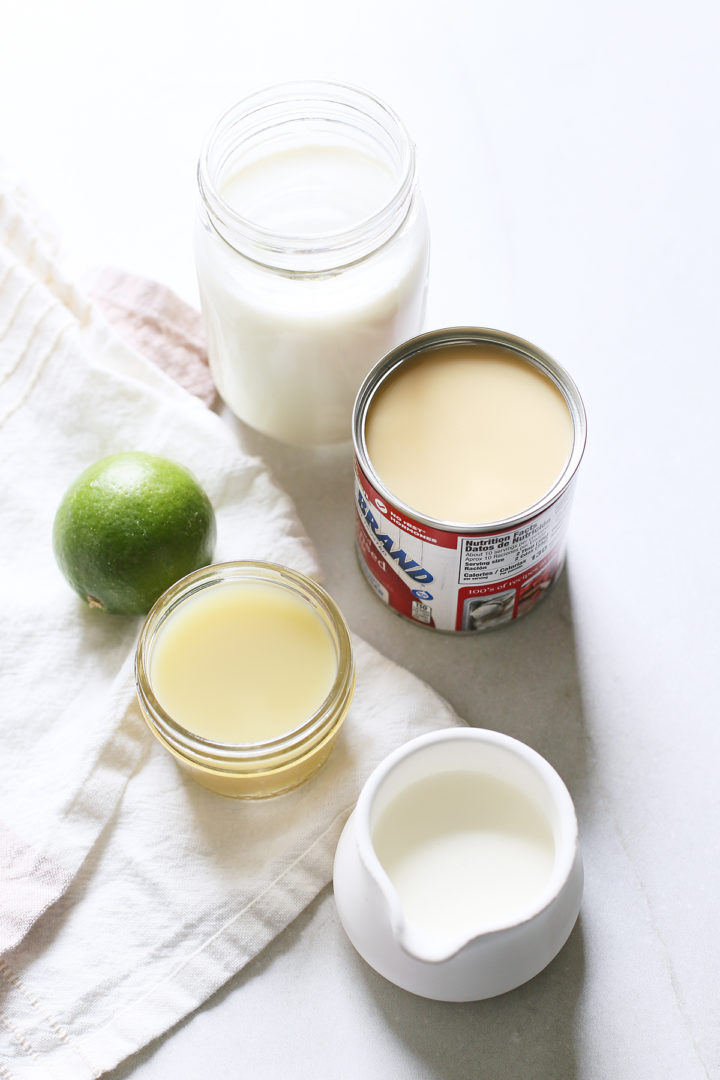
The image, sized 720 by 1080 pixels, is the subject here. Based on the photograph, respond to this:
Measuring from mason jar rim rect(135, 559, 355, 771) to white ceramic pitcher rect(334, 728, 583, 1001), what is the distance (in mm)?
72

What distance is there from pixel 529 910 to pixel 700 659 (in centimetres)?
36

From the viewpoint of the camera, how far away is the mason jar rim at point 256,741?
96cm

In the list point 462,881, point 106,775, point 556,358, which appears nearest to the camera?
point 462,881

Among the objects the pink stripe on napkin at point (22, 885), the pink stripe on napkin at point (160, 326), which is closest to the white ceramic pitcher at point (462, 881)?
the pink stripe on napkin at point (22, 885)

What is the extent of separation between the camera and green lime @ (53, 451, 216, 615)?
1.03 metres

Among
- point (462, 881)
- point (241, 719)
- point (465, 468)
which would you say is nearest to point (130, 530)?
point (241, 719)

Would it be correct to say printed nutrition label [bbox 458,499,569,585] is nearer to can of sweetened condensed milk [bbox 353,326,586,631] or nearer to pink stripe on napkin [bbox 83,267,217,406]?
can of sweetened condensed milk [bbox 353,326,586,631]

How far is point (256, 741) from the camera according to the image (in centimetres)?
99

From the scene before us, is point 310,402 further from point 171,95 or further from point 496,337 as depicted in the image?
point 171,95

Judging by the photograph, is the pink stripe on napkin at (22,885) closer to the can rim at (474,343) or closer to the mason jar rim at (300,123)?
the can rim at (474,343)

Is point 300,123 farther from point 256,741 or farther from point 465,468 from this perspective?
point 256,741

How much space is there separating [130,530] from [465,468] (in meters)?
0.28

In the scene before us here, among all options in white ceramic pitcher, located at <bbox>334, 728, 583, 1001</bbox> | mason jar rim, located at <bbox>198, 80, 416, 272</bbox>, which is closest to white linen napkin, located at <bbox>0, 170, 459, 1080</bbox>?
white ceramic pitcher, located at <bbox>334, 728, 583, 1001</bbox>

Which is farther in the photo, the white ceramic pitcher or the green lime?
the green lime
